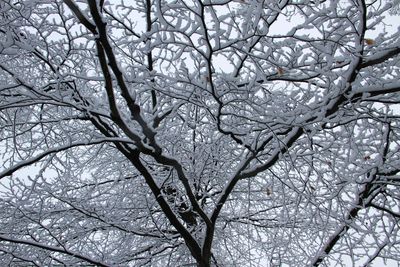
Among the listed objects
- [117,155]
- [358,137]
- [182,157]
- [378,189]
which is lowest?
[378,189]

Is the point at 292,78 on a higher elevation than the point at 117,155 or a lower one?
lower

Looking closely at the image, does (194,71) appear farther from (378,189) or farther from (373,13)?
(378,189)

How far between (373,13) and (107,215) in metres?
3.47

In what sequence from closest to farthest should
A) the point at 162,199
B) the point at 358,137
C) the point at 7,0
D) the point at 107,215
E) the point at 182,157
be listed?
the point at 7,0
the point at 162,199
the point at 358,137
the point at 182,157
the point at 107,215

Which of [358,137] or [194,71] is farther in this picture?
[358,137]

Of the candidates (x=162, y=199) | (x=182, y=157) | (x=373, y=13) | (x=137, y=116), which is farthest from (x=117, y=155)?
(x=373, y=13)

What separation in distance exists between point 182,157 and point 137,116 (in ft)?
5.13

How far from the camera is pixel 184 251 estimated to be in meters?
5.02

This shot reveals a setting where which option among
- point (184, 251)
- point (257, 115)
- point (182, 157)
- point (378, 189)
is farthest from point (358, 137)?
point (184, 251)

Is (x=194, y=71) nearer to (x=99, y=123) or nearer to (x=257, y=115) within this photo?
(x=257, y=115)

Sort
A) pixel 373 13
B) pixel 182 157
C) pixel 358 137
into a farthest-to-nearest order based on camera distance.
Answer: pixel 182 157
pixel 358 137
pixel 373 13

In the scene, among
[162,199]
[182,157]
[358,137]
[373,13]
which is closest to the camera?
[373,13]

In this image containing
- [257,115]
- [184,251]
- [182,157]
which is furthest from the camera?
[184,251]

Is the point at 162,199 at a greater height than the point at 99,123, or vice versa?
the point at 99,123
